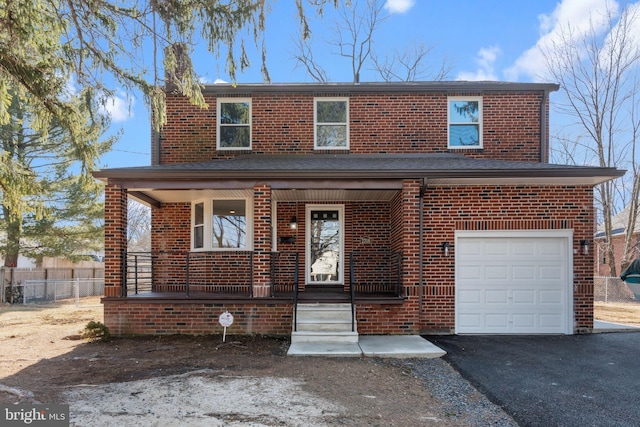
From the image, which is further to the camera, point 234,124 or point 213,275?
point 234,124

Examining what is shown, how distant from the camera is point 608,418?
4199 millimetres

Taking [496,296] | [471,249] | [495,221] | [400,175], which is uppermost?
[400,175]

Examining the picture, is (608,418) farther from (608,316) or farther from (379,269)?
(608,316)

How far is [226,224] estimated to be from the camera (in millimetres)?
10203

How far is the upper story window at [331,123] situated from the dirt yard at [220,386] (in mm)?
5295

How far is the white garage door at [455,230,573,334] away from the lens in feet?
27.3

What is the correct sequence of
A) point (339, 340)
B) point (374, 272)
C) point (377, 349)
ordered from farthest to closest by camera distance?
point (374, 272) → point (339, 340) → point (377, 349)

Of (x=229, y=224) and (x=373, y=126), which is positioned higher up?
(x=373, y=126)

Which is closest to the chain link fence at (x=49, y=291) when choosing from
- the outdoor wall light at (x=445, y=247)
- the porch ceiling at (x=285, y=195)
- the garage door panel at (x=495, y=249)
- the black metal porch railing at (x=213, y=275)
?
the black metal porch railing at (x=213, y=275)

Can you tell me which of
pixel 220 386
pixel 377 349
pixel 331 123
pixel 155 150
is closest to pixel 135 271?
pixel 155 150

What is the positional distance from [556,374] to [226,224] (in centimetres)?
742

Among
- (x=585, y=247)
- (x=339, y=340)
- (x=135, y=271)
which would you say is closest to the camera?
(x=339, y=340)

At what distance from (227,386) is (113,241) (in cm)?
455

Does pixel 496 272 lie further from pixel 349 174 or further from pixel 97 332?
pixel 97 332
